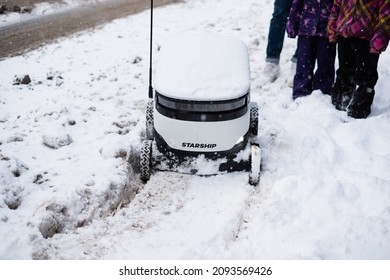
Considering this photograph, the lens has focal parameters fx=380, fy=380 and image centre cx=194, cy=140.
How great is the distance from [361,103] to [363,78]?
0.28 metres

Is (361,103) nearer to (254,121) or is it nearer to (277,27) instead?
(254,121)

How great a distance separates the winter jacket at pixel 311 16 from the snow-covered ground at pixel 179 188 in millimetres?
790

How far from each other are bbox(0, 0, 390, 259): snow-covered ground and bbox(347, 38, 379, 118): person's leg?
14cm

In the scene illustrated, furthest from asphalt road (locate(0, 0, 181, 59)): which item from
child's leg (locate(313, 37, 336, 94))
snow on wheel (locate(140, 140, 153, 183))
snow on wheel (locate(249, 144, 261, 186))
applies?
snow on wheel (locate(249, 144, 261, 186))

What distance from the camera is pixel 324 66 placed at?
15.5ft

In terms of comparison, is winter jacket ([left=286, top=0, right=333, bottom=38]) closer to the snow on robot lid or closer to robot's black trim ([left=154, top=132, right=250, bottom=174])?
the snow on robot lid

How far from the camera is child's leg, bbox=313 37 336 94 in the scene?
4.61 meters

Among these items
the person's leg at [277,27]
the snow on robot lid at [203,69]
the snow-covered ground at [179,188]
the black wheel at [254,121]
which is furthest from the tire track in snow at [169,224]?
the person's leg at [277,27]

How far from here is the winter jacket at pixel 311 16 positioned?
4.42m

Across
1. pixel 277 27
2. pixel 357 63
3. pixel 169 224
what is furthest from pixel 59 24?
pixel 169 224
